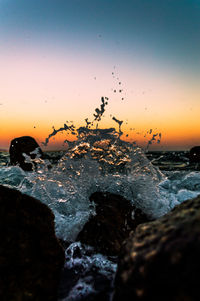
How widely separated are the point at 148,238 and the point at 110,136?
4.92 meters

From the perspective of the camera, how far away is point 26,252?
1613 millimetres

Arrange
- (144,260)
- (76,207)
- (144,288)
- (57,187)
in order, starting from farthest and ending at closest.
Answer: (57,187) → (76,207) → (144,260) → (144,288)

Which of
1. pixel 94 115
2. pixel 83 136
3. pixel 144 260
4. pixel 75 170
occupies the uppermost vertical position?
pixel 94 115

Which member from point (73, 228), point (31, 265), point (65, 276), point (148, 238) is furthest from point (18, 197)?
point (73, 228)

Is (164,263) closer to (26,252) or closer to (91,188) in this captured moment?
(26,252)

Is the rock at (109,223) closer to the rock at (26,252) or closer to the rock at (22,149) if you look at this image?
the rock at (26,252)

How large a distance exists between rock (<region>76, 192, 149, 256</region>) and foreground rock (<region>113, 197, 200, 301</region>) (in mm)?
1436

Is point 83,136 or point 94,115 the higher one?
point 94,115

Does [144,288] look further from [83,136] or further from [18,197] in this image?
[83,136]

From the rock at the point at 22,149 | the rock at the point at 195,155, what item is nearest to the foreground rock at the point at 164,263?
the rock at the point at 22,149

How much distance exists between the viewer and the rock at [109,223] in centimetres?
281

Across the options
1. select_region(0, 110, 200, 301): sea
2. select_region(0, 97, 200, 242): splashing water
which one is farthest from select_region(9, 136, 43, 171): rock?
select_region(0, 97, 200, 242): splashing water

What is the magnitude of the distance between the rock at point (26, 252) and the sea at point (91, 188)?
41 cm

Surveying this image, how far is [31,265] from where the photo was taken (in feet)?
5.19
